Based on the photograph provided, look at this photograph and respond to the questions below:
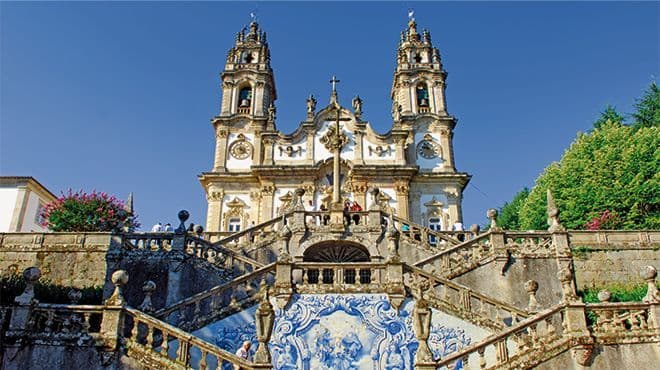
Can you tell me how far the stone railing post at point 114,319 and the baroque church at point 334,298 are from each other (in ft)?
0.06

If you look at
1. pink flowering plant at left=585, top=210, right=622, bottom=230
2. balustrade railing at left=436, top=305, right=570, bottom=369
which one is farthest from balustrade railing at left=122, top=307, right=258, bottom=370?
pink flowering plant at left=585, top=210, right=622, bottom=230

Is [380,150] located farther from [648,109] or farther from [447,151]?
[648,109]

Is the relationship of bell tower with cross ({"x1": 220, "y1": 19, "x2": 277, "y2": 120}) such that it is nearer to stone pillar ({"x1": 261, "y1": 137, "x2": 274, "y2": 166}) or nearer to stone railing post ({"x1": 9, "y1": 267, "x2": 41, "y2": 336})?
stone pillar ({"x1": 261, "y1": 137, "x2": 274, "y2": 166})

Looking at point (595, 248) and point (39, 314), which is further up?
point (595, 248)

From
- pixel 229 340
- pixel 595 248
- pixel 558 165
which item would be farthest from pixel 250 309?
pixel 558 165

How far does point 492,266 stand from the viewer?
1508 centimetres

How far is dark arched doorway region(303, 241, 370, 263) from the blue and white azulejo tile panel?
574cm

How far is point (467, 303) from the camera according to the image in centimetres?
1208

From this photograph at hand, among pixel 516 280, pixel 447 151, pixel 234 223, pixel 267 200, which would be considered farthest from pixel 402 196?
pixel 516 280

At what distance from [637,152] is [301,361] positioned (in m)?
18.8

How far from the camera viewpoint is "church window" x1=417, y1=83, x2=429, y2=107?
33.2 meters

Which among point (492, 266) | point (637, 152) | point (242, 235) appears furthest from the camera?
point (637, 152)

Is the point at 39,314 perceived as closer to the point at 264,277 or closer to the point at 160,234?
the point at 264,277

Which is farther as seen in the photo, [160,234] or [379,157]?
[379,157]
